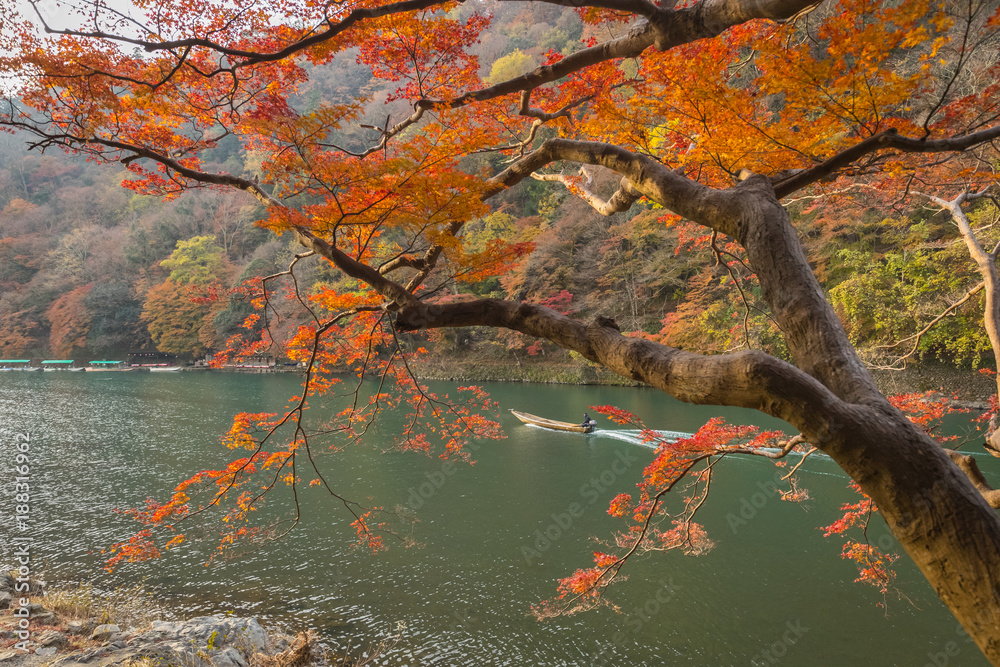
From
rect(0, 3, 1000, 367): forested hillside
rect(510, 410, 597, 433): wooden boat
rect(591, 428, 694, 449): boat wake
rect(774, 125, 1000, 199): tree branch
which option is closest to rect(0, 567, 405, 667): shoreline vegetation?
rect(0, 3, 1000, 367): forested hillside

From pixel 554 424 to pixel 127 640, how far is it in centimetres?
829

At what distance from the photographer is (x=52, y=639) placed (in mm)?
3531

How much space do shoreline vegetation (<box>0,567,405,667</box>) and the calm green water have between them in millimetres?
264

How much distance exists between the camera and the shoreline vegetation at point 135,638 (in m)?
3.23

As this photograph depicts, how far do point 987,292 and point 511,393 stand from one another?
41.4 feet

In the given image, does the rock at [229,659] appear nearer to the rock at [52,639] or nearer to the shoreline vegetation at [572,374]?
the rock at [52,639]

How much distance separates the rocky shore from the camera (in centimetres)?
320

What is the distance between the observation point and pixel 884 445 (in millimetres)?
1290

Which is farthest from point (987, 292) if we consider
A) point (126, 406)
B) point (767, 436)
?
point (126, 406)

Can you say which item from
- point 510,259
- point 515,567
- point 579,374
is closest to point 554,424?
point 515,567

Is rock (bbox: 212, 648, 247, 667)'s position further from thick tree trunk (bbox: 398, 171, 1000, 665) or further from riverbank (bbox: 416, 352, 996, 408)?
riverbank (bbox: 416, 352, 996, 408)

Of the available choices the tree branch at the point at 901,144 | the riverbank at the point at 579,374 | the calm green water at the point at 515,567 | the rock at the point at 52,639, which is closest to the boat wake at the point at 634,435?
the calm green water at the point at 515,567

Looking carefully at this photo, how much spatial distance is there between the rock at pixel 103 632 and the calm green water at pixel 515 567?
3.04 feet

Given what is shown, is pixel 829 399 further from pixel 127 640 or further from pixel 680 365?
pixel 127 640
